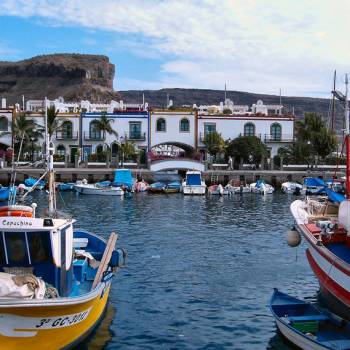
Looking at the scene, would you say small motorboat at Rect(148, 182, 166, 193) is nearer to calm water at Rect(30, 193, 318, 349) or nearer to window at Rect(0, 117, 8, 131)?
calm water at Rect(30, 193, 318, 349)

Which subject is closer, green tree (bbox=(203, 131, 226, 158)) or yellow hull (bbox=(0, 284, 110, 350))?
yellow hull (bbox=(0, 284, 110, 350))

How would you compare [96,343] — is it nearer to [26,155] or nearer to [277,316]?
[277,316]

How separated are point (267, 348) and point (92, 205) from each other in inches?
1495

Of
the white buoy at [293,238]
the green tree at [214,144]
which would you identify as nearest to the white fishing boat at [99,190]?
the green tree at [214,144]

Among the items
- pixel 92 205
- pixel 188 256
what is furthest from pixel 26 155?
pixel 188 256

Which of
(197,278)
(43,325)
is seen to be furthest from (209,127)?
(43,325)

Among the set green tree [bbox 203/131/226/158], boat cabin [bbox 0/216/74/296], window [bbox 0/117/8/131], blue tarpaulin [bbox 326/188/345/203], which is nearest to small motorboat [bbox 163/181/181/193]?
green tree [bbox 203/131/226/158]

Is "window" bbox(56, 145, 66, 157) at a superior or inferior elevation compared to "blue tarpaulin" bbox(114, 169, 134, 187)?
superior

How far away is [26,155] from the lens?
8538cm

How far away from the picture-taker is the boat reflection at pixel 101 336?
58.7 feet

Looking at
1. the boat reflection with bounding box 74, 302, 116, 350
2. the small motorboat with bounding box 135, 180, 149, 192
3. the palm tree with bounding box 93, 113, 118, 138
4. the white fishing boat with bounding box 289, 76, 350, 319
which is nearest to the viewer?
the boat reflection with bounding box 74, 302, 116, 350

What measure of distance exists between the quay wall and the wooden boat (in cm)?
5575

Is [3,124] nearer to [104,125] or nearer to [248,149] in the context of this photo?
[104,125]

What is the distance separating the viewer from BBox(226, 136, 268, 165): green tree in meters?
82.8
